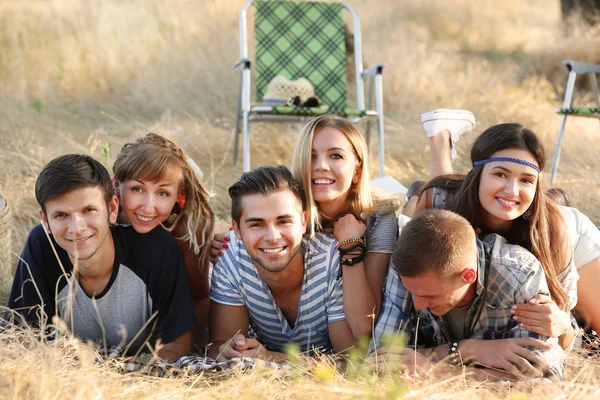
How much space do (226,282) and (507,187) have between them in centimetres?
122

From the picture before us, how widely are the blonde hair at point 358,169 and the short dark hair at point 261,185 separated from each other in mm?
180

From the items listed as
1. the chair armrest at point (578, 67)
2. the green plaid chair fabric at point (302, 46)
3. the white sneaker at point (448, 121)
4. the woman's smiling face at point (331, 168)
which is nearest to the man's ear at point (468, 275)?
the woman's smiling face at point (331, 168)

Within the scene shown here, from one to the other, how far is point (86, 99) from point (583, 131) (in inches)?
239

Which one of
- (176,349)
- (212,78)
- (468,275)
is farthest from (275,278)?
(212,78)

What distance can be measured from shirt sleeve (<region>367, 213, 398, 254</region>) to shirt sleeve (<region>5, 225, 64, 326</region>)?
1.32 meters

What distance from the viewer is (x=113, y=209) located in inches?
112

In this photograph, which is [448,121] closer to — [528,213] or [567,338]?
[528,213]

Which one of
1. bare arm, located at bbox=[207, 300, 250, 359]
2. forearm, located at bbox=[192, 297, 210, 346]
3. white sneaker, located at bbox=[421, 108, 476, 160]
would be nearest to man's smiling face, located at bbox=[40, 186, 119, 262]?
bare arm, located at bbox=[207, 300, 250, 359]

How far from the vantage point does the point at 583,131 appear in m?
7.66

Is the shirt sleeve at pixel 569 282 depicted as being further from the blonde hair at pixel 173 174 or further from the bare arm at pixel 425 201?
the blonde hair at pixel 173 174

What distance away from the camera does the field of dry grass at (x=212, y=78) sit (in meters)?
6.69

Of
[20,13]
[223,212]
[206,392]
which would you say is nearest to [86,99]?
[20,13]

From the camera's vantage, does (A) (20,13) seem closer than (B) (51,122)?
No

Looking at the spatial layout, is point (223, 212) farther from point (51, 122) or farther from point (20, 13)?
point (20, 13)
